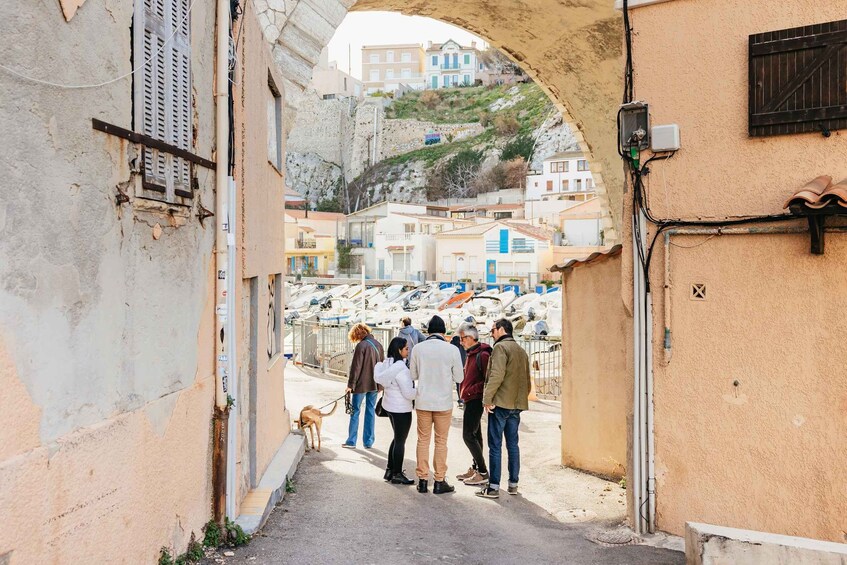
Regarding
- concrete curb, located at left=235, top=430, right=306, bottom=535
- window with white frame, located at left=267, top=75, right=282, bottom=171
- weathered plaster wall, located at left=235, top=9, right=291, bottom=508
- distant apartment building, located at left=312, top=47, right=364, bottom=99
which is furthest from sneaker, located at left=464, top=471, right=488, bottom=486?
distant apartment building, located at left=312, top=47, right=364, bottom=99

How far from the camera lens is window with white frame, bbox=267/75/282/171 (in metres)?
8.44

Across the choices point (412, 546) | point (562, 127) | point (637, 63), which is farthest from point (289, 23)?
point (562, 127)

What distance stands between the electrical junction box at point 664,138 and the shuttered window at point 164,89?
346cm

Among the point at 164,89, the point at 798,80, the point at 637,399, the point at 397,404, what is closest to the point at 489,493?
the point at 397,404

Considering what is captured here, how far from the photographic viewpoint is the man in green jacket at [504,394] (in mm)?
7000

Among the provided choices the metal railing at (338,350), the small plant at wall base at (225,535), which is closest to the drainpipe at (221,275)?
the small plant at wall base at (225,535)

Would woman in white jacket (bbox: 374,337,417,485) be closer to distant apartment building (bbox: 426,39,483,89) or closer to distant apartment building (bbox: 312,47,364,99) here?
distant apartment building (bbox: 312,47,364,99)

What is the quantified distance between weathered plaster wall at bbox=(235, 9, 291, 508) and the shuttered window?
45.6 inches

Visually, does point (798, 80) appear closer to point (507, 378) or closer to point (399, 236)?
point (507, 378)

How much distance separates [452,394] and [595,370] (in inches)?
66.1

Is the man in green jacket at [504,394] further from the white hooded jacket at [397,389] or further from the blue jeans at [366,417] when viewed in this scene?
the blue jeans at [366,417]

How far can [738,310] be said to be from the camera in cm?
545

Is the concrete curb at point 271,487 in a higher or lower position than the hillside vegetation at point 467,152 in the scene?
lower

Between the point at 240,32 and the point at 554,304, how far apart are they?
3388cm
